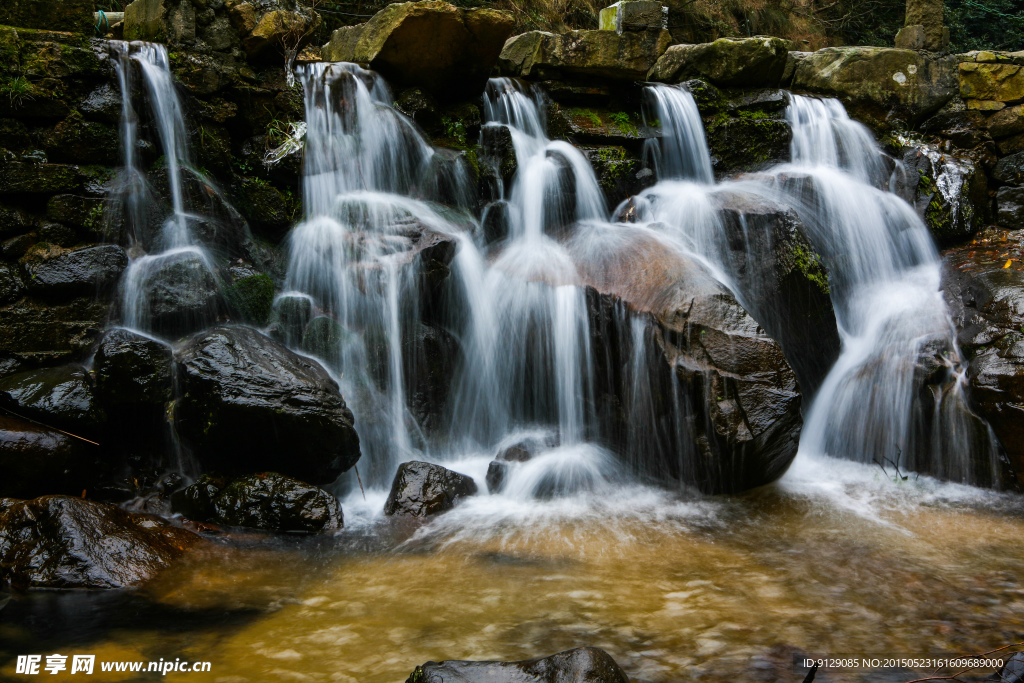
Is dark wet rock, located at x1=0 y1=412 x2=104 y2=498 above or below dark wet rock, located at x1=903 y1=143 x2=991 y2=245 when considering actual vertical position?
below

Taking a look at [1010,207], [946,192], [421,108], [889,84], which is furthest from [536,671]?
[889,84]

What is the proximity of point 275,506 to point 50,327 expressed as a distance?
246 centimetres

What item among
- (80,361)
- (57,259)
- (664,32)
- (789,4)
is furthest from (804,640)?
(789,4)

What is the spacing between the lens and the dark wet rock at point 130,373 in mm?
5172

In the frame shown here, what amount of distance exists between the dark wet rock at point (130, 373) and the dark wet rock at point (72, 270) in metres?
0.65

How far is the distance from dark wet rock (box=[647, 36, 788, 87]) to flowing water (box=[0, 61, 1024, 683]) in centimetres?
66

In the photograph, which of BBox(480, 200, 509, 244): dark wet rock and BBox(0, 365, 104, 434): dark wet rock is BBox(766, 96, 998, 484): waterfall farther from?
BBox(0, 365, 104, 434): dark wet rock

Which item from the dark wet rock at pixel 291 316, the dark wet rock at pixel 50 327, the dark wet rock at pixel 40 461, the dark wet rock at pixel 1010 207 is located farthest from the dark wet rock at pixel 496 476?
the dark wet rock at pixel 1010 207

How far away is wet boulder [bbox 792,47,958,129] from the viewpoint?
9555mm

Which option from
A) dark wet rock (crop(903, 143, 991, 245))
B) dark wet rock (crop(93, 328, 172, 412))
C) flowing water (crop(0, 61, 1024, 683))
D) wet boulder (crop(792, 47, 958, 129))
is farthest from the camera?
wet boulder (crop(792, 47, 958, 129))

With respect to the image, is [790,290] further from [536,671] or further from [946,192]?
[536,671]

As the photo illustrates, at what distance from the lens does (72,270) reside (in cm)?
560

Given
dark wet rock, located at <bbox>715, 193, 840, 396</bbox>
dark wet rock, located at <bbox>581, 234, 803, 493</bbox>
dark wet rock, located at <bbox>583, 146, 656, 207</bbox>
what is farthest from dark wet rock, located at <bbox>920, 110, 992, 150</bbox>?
dark wet rock, located at <bbox>581, 234, 803, 493</bbox>

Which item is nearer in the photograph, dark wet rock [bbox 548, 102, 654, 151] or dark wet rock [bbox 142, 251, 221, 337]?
dark wet rock [bbox 142, 251, 221, 337]
